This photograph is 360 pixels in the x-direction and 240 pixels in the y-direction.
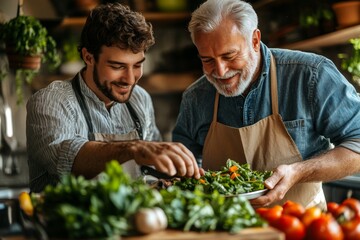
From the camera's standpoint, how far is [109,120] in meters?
2.77

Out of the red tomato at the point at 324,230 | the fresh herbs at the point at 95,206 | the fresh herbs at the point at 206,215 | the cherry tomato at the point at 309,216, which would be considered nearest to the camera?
the fresh herbs at the point at 95,206

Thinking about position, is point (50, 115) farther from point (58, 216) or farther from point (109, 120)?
point (58, 216)

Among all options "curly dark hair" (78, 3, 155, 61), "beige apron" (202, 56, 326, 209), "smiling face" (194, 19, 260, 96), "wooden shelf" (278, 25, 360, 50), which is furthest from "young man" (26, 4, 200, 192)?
"wooden shelf" (278, 25, 360, 50)

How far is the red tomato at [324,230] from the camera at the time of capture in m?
1.66

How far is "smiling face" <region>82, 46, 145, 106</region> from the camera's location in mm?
2582

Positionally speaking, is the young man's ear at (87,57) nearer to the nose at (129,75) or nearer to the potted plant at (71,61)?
the nose at (129,75)

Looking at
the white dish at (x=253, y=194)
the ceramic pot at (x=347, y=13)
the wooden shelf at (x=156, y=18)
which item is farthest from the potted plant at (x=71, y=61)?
the white dish at (x=253, y=194)

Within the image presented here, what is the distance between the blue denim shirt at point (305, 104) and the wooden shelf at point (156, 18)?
2.76m

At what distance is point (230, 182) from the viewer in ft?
7.29

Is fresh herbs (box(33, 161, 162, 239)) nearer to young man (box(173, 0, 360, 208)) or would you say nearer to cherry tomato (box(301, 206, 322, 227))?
cherry tomato (box(301, 206, 322, 227))

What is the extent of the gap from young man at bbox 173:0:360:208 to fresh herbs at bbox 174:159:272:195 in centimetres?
21

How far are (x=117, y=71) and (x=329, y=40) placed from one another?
2.01 meters

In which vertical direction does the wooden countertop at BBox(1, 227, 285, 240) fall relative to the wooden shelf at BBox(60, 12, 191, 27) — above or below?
below

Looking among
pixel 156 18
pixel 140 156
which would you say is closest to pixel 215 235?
pixel 140 156
